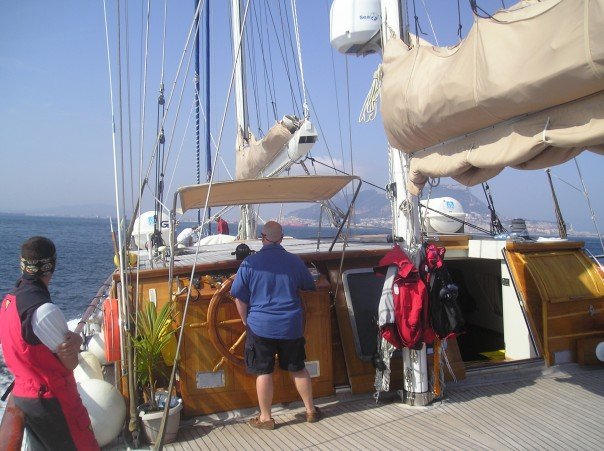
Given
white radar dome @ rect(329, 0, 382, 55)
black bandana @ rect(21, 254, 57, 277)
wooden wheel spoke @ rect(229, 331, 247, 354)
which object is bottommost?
wooden wheel spoke @ rect(229, 331, 247, 354)

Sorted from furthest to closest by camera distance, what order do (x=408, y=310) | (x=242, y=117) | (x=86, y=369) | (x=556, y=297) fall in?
(x=242, y=117), (x=556, y=297), (x=86, y=369), (x=408, y=310)

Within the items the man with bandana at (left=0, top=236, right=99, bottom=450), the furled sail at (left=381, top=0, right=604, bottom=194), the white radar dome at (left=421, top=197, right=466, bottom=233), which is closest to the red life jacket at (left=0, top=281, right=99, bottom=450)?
the man with bandana at (left=0, top=236, right=99, bottom=450)

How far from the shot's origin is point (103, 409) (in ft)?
13.2

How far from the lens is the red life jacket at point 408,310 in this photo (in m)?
4.38

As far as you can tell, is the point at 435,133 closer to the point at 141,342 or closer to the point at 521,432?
the point at 521,432

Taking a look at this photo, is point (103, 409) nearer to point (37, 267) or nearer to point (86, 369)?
→ point (86, 369)

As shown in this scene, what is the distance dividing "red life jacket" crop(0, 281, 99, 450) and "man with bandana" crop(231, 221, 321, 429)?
159cm

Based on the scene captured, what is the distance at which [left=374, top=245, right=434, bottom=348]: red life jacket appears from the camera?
14.4 ft

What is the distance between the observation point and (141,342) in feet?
13.9

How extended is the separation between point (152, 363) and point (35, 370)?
1623mm

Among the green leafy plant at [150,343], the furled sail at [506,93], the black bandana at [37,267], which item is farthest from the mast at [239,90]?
the black bandana at [37,267]

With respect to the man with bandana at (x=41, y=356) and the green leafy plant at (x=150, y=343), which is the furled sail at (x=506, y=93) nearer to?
the green leafy plant at (x=150, y=343)

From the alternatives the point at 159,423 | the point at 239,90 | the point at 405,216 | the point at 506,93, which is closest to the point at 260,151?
the point at 239,90

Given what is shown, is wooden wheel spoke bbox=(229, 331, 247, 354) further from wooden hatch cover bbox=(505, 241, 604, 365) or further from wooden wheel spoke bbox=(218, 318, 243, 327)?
wooden hatch cover bbox=(505, 241, 604, 365)
